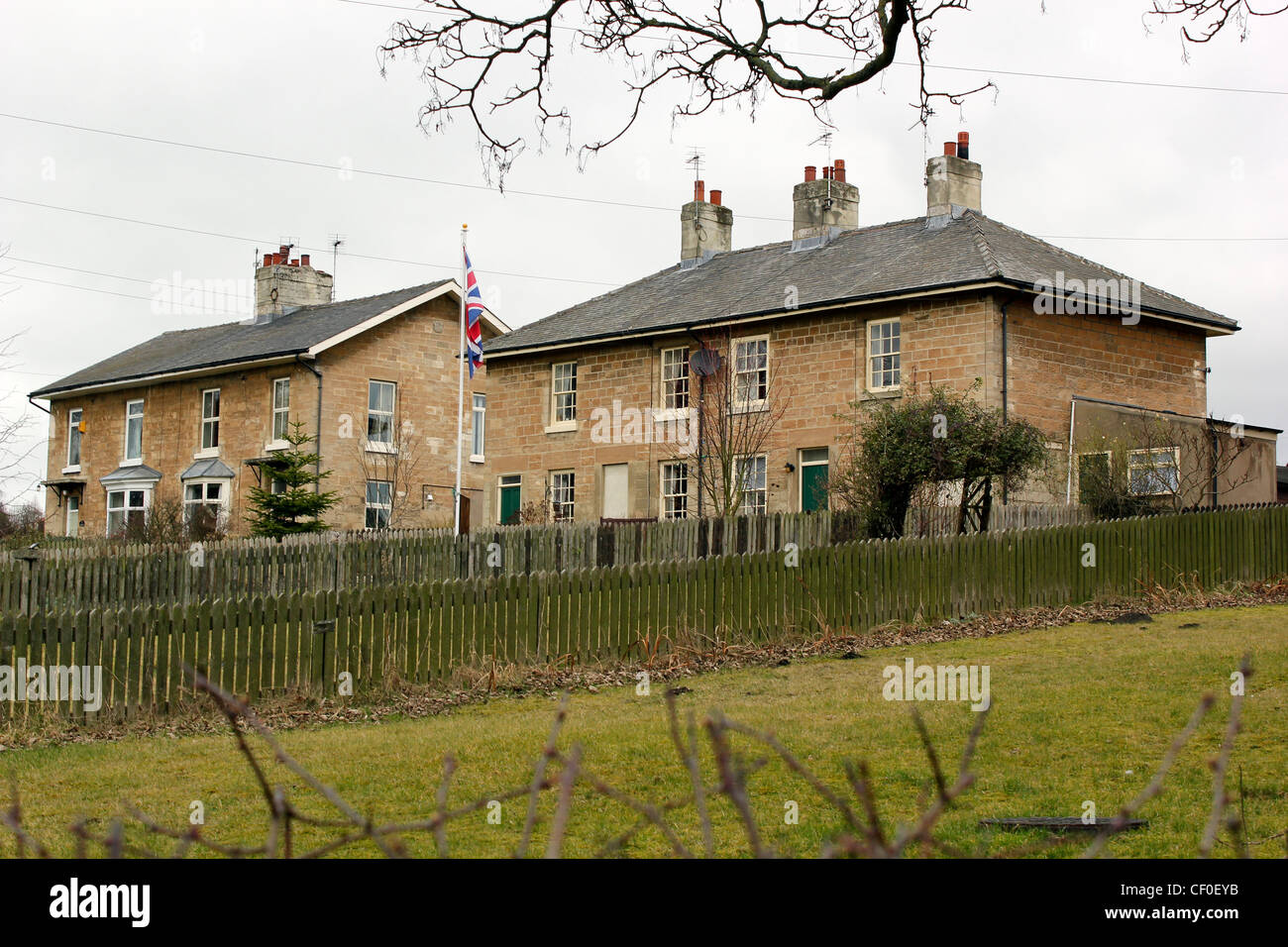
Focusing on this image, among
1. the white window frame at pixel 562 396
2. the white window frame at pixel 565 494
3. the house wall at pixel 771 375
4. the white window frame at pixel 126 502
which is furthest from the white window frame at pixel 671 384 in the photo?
the white window frame at pixel 126 502

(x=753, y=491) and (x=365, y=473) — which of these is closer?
(x=753, y=491)

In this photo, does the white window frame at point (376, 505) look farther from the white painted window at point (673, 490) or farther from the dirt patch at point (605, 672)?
the dirt patch at point (605, 672)

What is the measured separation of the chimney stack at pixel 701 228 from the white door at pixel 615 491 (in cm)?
684

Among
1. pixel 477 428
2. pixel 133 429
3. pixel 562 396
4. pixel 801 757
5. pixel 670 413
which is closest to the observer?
pixel 801 757

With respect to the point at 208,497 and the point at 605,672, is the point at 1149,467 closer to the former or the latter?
the point at 605,672

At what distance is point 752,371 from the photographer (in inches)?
1158

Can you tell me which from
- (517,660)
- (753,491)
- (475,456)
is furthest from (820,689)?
(475,456)

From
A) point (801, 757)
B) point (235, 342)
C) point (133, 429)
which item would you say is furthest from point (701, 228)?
point (801, 757)

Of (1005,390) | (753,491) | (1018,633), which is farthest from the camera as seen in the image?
(753,491)

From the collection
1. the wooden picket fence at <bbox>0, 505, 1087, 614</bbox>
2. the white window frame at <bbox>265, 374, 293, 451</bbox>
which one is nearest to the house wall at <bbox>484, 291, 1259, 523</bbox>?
the wooden picket fence at <bbox>0, 505, 1087, 614</bbox>

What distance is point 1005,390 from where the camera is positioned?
25359mm

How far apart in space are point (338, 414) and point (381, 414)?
60.1 inches

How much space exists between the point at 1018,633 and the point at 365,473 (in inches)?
893
